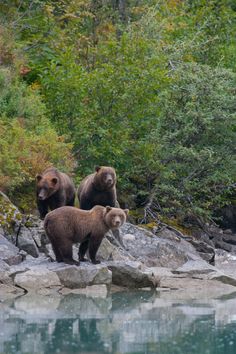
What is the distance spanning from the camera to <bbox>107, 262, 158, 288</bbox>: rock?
1641cm

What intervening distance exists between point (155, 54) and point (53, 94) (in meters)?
3.00

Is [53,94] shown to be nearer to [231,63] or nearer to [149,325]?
[231,63]

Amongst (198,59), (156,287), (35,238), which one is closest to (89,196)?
(35,238)

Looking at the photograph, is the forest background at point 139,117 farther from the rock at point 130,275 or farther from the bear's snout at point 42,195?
the rock at point 130,275

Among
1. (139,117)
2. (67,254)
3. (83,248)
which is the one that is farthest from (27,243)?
(139,117)

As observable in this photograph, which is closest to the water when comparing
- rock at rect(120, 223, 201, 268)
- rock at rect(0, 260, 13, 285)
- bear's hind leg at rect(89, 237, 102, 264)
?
rock at rect(0, 260, 13, 285)

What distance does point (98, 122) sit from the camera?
23.8 meters

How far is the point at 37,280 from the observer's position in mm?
15602

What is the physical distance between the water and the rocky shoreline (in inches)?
14.5

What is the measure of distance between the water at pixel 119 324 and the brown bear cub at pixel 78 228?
96 cm

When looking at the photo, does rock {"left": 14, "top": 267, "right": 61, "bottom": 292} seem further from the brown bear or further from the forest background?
the forest background

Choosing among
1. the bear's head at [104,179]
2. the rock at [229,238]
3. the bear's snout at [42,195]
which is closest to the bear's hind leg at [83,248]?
the bear's snout at [42,195]

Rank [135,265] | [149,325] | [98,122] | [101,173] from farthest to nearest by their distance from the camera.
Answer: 1. [98,122]
2. [101,173]
3. [135,265]
4. [149,325]

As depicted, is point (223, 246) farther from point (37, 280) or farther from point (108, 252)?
point (37, 280)
